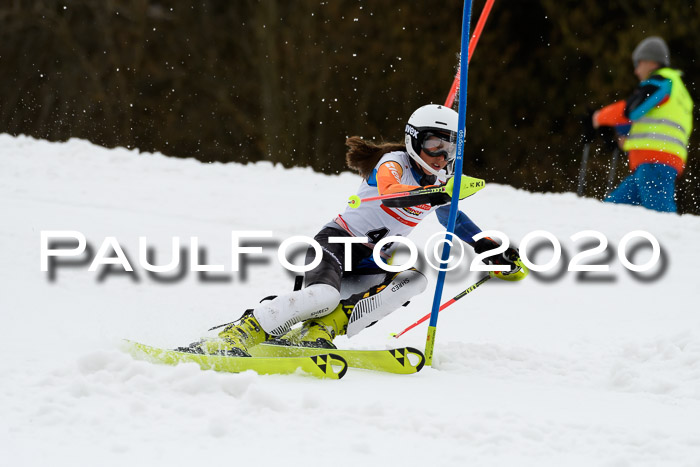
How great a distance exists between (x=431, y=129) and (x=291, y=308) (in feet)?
3.71

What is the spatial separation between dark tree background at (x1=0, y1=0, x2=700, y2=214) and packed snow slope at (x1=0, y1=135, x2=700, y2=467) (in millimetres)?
8230

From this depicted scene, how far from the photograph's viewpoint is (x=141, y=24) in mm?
20641

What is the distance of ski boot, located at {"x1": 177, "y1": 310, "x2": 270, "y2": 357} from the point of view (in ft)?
13.7

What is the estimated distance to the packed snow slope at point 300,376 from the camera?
2980 millimetres

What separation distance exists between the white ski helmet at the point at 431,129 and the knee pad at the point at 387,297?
0.55 metres

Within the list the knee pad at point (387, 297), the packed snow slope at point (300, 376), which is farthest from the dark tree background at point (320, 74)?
the knee pad at point (387, 297)

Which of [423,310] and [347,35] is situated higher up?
[347,35]

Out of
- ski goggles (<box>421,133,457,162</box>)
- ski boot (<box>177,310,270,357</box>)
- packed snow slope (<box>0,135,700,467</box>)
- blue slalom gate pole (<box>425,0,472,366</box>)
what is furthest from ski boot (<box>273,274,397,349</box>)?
ski goggles (<box>421,133,457,162</box>)

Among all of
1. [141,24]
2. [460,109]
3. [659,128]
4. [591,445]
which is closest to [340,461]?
[591,445]

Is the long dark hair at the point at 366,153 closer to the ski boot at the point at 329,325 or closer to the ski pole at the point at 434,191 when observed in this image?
the ski pole at the point at 434,191

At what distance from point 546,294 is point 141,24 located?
53.0 feet

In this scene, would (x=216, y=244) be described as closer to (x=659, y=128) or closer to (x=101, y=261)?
(x=101, y=261)

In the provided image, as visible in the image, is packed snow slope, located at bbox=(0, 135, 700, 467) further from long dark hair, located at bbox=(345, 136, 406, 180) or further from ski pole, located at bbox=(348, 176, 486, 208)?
long dark hair, located at bbox=(345, 136, 406, 180)

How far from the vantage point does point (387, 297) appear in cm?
448
